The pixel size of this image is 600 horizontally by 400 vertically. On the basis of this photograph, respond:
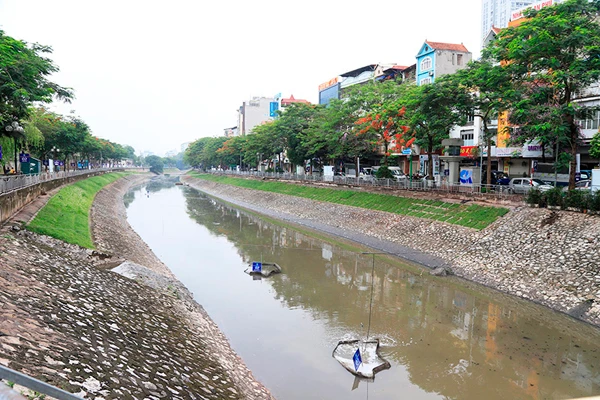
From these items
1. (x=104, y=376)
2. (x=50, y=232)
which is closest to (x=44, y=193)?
(x=50, y=232)

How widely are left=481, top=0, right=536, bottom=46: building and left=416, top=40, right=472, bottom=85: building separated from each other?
13077 cm

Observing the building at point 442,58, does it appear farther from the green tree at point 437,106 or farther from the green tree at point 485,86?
the green tree at point 485,86

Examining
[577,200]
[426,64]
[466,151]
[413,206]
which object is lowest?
[413,206]

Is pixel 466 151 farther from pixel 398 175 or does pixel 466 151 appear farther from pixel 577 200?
pixel 577 200

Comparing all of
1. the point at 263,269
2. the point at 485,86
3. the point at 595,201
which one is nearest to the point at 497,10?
the point at 485,86

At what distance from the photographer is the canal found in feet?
41.8

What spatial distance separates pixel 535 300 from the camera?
1928 cm

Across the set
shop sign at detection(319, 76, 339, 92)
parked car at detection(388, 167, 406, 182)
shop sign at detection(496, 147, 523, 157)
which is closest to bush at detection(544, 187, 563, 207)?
shop sign at detection(496, 147, 523, 157)

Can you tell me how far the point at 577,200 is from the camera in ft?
74.4

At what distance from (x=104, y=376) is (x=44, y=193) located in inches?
1139

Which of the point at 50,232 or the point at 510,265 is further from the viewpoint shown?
the point at 510,265

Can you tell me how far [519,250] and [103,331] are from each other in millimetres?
20831

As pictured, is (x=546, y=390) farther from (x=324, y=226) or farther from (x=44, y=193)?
(x=44, y=193)

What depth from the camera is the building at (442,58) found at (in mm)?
54969
